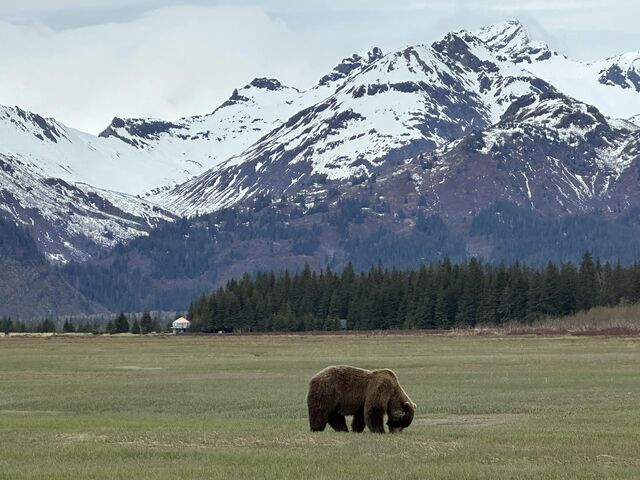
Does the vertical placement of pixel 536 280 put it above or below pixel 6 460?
above

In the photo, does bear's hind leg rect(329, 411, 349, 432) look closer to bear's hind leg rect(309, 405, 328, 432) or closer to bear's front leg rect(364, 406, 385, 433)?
bear's hind leg rect(309, 405, 328, 432)

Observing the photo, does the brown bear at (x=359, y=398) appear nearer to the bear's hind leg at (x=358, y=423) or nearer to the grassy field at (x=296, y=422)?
the bear's hind leg at (x=358, y=423)

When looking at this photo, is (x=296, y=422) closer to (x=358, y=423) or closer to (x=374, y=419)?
(x=358, y=423)

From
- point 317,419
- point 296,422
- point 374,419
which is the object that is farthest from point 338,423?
point 296,422

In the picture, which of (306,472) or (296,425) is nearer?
(306,472)

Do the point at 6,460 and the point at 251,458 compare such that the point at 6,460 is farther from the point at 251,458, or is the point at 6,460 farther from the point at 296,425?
the point at 296,425

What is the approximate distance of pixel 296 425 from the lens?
4588cm

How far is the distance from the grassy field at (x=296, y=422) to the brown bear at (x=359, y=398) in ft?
2.54

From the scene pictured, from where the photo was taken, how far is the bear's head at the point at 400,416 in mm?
40812

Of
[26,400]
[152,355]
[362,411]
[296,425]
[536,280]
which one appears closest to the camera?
[362,411]

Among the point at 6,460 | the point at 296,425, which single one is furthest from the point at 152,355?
the point at 6,460

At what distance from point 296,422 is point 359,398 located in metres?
7.61

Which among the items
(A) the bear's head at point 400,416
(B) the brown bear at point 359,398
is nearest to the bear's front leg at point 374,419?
(B) the brown bear at point 359,398

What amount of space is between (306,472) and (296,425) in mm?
13557
